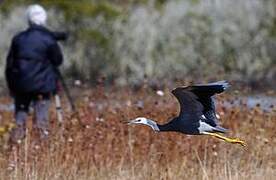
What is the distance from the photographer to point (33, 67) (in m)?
12.9

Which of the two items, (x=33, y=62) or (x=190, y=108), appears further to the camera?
(x=33, y=62)

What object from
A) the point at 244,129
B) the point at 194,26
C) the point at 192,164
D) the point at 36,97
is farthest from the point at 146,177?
the point at 194,26

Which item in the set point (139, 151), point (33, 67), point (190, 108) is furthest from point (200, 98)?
point (33, 67)

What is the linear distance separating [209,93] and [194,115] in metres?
0.23

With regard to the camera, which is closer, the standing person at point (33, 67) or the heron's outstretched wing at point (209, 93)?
the heron's outstretched wing at point (209, 93)

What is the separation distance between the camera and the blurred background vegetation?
73.3ft

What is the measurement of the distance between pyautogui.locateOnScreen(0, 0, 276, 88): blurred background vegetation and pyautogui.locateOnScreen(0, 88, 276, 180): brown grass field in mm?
10401

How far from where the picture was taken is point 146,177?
9.70 metres

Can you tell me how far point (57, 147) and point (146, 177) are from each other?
3.90 ft

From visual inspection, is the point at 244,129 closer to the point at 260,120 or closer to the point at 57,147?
the point at 260,120

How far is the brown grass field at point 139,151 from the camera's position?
9797 millimetres

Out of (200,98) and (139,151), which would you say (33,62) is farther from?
(200,98)

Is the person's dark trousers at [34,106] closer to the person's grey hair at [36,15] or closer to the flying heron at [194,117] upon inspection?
the person's grey hair at [36,15]

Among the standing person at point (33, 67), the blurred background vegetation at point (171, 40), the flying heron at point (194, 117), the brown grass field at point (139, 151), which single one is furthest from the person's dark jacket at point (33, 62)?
the blurred background vegetation at point (171, 40)
